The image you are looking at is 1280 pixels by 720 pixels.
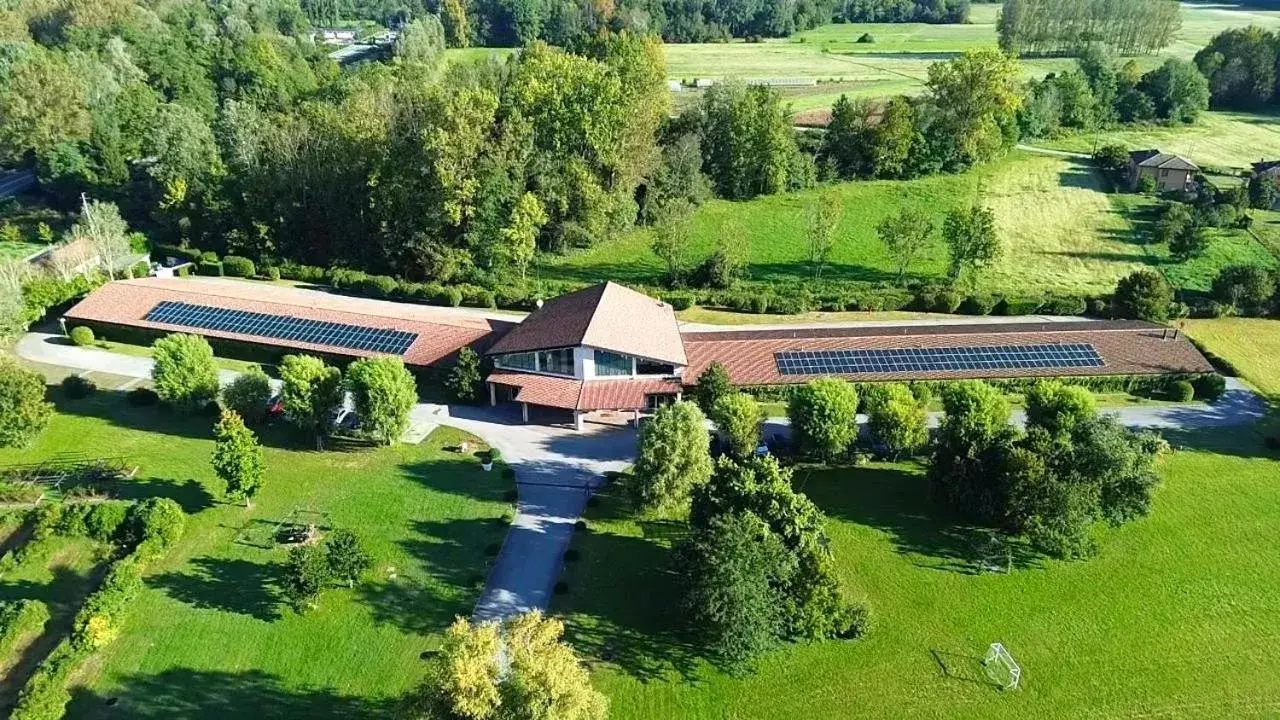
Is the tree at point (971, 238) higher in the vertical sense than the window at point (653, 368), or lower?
higher

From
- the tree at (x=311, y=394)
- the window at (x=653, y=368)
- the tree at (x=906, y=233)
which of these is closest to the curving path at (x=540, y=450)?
the window at (x=653, y=368)

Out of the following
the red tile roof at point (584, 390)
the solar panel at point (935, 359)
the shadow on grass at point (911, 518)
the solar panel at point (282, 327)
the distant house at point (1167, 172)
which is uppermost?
the distant house at point (1167, 172)

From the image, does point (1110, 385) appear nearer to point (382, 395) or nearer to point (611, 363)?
point (611, 363)

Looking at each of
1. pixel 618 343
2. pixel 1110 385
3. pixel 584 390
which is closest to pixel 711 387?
pixel 618 343

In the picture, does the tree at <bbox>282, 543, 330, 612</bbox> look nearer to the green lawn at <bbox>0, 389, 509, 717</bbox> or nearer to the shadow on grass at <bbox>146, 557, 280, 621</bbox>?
the green lawn at <bbox>0, 389, 509, 717</bbox>

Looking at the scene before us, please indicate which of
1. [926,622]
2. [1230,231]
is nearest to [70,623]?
[926,622]

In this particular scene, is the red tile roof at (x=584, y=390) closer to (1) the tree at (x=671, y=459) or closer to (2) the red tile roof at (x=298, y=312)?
(2) the red tile roof at (x=298, y=312)
